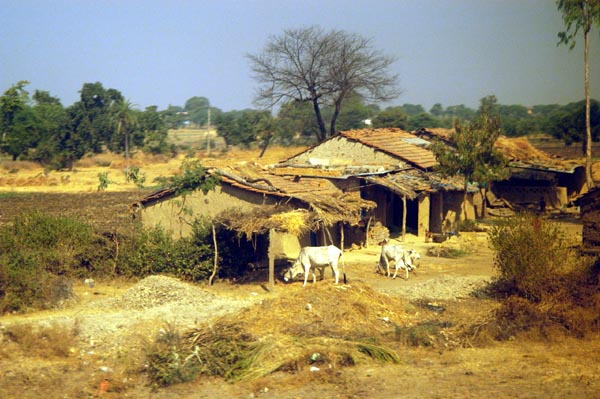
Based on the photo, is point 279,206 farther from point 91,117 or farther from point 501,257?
point 91,117

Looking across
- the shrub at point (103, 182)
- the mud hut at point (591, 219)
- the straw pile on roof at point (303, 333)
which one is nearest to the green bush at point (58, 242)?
the straw pile on roof at point (303, 333)

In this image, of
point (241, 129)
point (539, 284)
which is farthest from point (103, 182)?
point (241, 129)

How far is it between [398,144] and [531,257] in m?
16.8

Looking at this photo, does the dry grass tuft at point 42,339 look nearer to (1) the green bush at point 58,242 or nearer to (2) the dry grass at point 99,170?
(1) the green bush at point 58,242

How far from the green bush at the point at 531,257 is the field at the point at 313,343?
946 mm

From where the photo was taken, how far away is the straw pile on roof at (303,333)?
40.2 ft

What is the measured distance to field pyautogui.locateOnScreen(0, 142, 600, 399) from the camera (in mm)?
11453

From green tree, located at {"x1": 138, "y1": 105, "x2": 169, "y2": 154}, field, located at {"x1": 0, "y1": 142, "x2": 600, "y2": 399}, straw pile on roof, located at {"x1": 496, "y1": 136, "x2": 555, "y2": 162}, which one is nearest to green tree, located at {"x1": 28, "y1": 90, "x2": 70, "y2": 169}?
green tree, located at {"x1": 138, "y1": 105, "x2": 169, "y2": 154}

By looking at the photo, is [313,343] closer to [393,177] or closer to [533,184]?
[393,177]

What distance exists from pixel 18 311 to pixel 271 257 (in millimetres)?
5821

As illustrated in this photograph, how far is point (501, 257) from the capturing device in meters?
16.6

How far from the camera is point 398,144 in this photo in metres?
32.2

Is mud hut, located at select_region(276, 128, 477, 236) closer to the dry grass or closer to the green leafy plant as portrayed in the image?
the green leafy plant

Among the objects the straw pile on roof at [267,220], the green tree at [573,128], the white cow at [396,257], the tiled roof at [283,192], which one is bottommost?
the white cow at [396,257]
